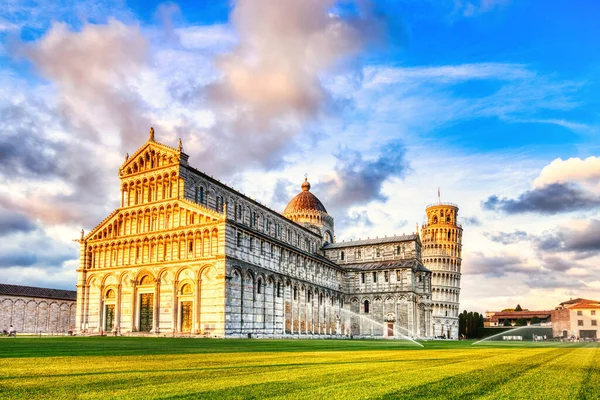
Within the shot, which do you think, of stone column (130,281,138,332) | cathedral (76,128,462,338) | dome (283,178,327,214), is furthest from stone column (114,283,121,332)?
dome (283,178,327,214)

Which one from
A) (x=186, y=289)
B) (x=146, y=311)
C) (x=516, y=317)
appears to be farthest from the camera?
(x=516, y=317)

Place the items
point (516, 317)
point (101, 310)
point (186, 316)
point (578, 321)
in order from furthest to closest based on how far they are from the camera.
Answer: point (516, 317) < point (578, 321) < point (101, 310) < point (186, 316)

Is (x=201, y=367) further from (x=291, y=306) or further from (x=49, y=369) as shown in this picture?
(x=291, y=306)

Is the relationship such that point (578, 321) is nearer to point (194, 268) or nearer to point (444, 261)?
point (444, 261)

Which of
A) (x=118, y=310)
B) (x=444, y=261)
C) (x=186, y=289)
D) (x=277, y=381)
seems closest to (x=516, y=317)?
(x=444, y=261)

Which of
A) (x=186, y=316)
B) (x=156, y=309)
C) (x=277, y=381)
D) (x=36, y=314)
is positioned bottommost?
(x=36, y=314)

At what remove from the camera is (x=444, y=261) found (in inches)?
4779

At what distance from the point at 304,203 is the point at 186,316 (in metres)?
45.7

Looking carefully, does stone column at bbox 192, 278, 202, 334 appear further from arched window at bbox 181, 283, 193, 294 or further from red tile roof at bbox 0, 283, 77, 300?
red tile roof at bbox 0, 283, 77, 300

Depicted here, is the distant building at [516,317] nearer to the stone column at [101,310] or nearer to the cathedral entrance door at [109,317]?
the cathedral entrance door at [109,317]

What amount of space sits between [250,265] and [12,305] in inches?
1552

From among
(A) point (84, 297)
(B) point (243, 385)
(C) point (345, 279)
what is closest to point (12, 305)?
(A) point (84, 297)

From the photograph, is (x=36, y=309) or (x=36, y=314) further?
(x=36, y=309)

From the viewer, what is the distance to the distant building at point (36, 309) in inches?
2859
